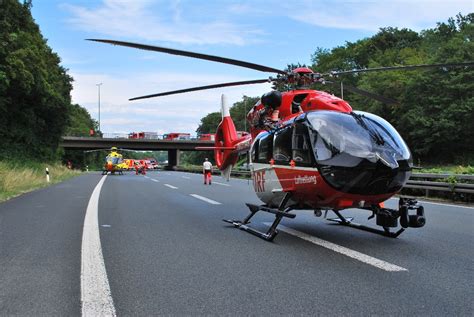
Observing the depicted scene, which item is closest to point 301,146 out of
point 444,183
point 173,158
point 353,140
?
point 353,140

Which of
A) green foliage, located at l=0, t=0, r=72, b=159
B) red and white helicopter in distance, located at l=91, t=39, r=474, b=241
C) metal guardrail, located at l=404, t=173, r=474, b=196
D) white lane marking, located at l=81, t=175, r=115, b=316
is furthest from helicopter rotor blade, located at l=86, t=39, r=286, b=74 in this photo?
green foliage, located at l=0, t=0, r=72, b=159

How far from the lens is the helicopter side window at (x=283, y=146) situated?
24.9 ft

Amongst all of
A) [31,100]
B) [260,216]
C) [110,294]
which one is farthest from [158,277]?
[31,100]

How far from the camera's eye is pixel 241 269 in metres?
5.57

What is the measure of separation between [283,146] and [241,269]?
2.82m

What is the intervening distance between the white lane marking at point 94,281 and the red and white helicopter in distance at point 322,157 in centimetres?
275

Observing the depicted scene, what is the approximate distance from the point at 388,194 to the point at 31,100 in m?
38.2

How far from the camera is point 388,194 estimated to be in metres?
6.68

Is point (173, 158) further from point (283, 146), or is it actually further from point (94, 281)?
point (94, 281)

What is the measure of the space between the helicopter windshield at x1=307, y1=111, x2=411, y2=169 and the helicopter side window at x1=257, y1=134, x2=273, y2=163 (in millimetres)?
1410

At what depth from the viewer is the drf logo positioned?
8609mm

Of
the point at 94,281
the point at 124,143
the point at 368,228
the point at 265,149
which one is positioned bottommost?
the point at 94,281

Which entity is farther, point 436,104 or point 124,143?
point 124,143

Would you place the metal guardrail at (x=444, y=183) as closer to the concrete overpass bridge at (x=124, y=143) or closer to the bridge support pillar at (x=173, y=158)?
the concrete overpass bridge at (x=124, y=143)
